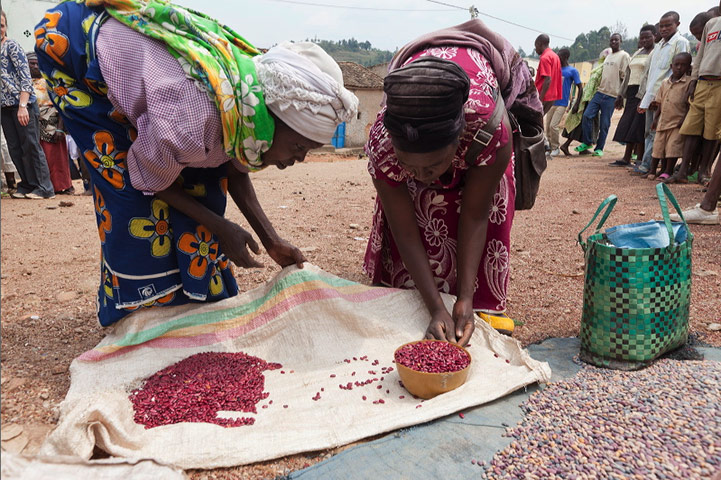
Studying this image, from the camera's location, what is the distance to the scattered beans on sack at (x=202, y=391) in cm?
200

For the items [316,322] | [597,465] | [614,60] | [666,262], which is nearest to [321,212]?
[316,322]

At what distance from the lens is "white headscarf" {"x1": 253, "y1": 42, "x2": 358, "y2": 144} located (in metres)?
1.94

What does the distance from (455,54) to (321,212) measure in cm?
355

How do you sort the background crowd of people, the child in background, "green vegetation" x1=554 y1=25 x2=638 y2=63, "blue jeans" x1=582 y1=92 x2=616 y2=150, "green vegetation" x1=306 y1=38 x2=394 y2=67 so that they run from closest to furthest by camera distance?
the background crowd of people → the child in background → "blue jeans" x1=582 y1=92 x2=616 y2=150 → "green vegetation" x1=554 y1=25 x2=638 y2=63 → "green vegetation" x1=306 y1=38 x2=394 y2=67

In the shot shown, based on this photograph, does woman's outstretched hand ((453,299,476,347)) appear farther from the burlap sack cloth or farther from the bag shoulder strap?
the bag shoulder strap

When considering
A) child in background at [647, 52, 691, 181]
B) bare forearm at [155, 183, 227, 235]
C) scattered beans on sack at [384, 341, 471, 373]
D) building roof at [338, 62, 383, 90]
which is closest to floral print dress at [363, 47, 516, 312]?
scattered beans on sack at [384, 341, 471, 373]

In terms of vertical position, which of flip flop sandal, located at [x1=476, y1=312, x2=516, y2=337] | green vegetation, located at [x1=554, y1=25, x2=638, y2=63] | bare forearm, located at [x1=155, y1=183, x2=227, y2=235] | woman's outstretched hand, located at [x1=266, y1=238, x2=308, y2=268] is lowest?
flip flop sandal, located at [x1=476, y1=312, x2=516, y2=337]

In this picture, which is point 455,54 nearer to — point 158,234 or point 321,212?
point 158,234

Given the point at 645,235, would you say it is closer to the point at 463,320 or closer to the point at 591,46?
the point at 463,320

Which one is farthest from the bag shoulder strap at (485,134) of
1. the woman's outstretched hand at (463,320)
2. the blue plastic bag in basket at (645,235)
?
the blue plastic bag in basket at (645,235)

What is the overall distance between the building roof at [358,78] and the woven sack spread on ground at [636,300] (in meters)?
18.4

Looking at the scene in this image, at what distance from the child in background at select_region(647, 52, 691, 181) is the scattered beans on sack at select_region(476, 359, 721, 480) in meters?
5.48

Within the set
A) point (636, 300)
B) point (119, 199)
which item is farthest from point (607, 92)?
point (119, 199)

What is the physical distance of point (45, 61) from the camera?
2129 mm
